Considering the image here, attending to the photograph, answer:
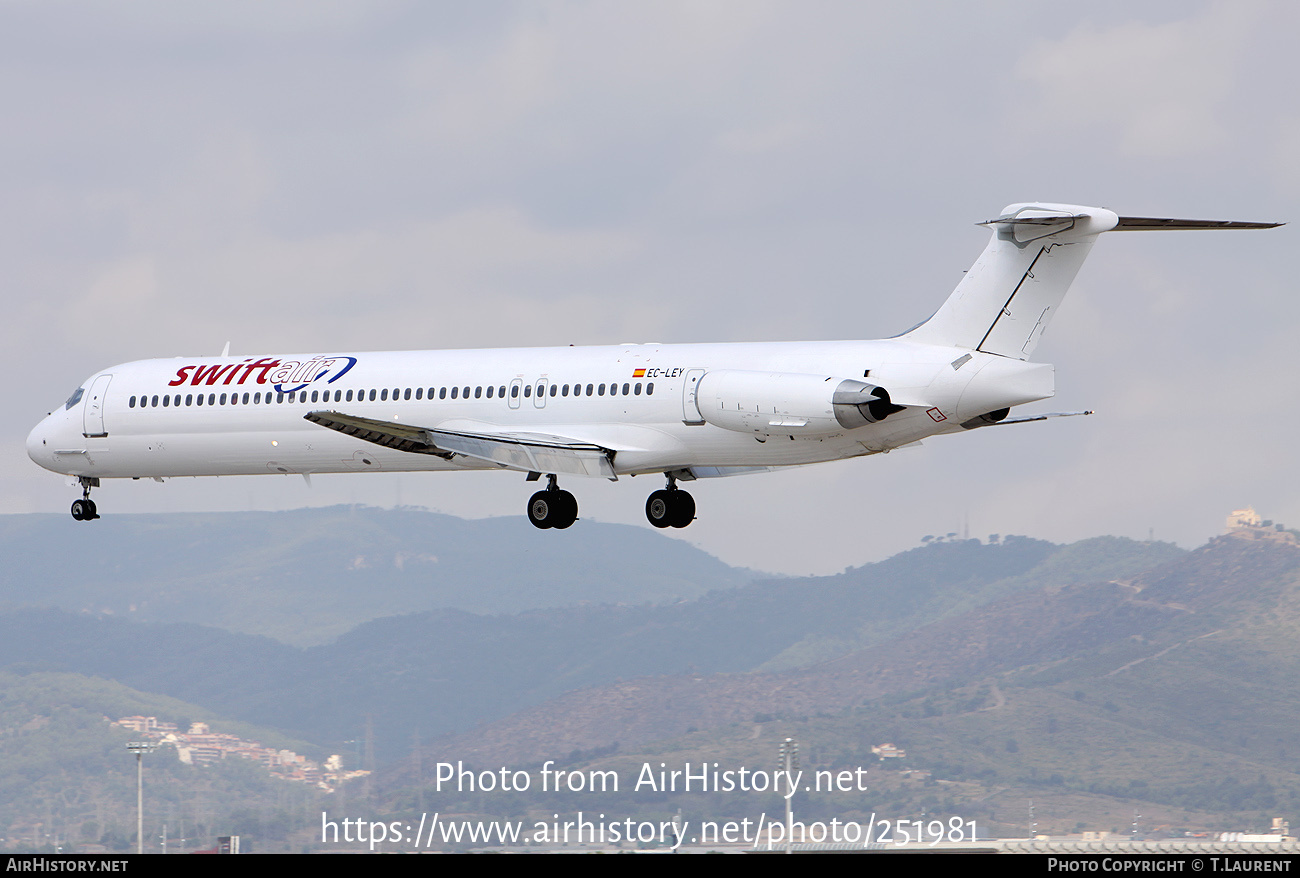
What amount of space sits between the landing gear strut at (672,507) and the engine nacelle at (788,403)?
4149mm

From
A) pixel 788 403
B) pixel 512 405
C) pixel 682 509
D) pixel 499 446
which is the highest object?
pixel 512 405

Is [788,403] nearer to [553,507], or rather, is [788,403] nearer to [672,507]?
[672,507]

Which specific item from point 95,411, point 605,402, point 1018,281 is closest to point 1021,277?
point 1018,281

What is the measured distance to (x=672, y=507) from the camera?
127 feet

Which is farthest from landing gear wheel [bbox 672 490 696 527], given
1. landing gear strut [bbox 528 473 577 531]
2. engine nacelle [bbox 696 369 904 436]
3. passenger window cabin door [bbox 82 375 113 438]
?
passenger window cabin door [bbox 82 375 113 438]

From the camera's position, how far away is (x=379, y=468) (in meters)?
40.4

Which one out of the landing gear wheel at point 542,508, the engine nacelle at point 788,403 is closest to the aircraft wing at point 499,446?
the landing gear wheel at point 542,508

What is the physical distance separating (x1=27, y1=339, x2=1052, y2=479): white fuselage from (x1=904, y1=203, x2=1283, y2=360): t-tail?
521 mm

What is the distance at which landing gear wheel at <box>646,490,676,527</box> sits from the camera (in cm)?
3856

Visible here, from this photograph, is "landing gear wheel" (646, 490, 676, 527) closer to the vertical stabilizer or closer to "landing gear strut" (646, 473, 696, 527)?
"landing gear strut" (646, 473, 696, 527)

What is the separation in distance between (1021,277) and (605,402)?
328 inches
